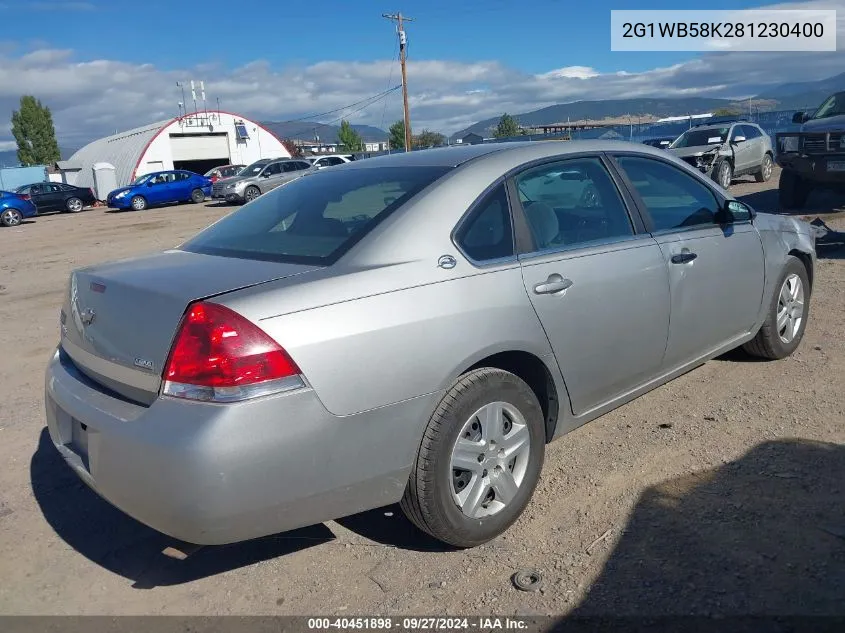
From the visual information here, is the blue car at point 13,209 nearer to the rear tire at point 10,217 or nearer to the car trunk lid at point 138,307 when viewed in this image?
the rear tire at point 10,217

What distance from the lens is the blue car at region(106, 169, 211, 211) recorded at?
3130cm

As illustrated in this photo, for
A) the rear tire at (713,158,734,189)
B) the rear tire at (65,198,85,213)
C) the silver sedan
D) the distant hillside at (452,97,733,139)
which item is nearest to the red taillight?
the silver sedan

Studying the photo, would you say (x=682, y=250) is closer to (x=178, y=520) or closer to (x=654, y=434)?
(x=654, y=434)

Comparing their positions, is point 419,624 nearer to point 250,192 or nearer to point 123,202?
point 250,192

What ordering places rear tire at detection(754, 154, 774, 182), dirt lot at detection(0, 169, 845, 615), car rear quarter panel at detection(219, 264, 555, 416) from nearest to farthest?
car rear quarter panel at detection(219, 264, 555, 416)
dirt lot at detection(0, 169, 845, 615)
rear tire at detection(754, 154, 774, 182)

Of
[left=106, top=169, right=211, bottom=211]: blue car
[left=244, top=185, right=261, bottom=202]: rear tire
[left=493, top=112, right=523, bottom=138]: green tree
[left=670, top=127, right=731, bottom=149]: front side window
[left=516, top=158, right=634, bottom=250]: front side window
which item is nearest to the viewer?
[left=516, top=158, right=634, bottom=250]: front side window

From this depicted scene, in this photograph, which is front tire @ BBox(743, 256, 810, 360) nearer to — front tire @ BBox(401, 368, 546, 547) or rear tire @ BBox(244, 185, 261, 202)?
front tire @ BBox(401, 368, 546, 547)

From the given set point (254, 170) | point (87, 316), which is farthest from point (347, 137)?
point (87, 316)

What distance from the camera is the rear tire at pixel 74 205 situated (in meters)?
34.4

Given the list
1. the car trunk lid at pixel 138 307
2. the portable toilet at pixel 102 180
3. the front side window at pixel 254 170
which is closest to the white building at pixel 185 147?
the portable toilet at pixel 102 180

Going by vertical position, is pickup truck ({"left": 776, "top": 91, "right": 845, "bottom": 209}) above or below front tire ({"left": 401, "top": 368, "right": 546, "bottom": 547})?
above

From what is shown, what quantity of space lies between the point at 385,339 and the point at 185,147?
52381 millimetres

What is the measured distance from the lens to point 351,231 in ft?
9.90

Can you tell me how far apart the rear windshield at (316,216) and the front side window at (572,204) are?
491 millimetres
